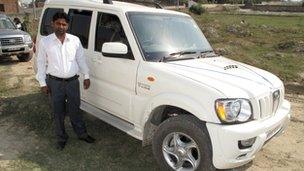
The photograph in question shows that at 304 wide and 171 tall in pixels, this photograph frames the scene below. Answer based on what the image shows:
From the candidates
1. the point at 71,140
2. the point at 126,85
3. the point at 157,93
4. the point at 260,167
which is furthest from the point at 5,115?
the point at 260,167

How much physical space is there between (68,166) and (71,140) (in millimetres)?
905

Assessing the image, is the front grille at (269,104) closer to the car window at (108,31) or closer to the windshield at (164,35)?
the windshield at (164,35)

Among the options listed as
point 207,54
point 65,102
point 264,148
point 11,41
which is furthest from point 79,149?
point 11,41

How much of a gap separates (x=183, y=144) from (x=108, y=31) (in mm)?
2016

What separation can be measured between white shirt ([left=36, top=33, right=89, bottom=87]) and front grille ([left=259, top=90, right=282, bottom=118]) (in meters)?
2.54

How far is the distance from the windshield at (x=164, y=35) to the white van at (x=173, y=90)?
1cm

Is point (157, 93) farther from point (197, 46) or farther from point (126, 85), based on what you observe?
point (197, 46)

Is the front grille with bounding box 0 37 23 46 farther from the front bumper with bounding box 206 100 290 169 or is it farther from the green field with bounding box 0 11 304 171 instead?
the front bumper with bounding box 206 100 290 169

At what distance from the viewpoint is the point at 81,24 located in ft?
20.5

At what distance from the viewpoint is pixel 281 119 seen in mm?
4945

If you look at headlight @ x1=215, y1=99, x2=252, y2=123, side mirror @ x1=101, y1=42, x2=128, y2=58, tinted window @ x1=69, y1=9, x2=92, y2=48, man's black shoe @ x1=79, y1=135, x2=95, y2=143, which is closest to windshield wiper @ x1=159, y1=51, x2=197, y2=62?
A: side mirror @ x1=101, y1=42, x2=128, y2=58

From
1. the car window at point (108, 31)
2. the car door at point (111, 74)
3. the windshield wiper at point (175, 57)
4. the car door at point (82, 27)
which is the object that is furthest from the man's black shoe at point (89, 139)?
the windshield wiper at point (175, 57)

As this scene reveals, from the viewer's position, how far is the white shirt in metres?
5.47

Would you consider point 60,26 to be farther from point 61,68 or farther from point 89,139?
point 89,139
